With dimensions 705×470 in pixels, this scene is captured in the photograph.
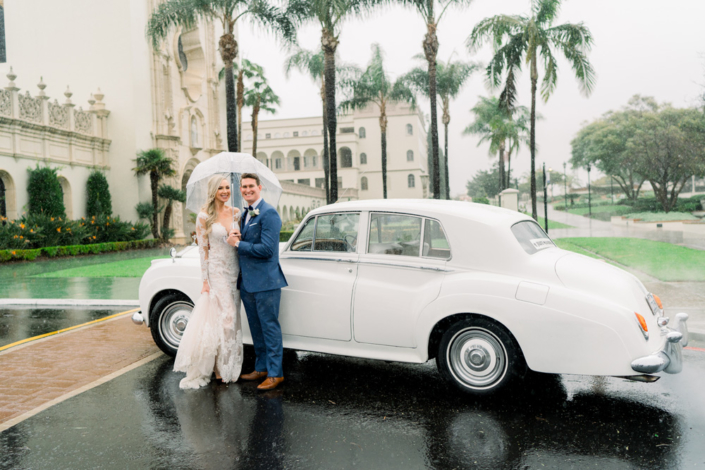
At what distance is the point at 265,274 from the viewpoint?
4645mm

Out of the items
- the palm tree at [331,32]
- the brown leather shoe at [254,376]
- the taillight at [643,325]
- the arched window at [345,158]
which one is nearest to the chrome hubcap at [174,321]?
the brown leather shoe at [254,376]

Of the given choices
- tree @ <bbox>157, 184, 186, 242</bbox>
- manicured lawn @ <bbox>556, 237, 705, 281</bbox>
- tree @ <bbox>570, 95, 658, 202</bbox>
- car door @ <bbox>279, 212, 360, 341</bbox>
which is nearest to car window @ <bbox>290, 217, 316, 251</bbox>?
car door @ <bbox>279, 212, 360, 341</bbox>

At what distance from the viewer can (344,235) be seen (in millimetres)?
4879

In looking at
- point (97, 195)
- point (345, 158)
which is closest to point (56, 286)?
point (97, 195)

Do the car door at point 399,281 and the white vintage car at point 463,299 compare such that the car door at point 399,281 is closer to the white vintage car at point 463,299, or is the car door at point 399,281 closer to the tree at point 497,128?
the white vintage car at point 463,299

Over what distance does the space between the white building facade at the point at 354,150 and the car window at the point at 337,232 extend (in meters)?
69.8

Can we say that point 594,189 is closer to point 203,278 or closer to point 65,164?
point 65,164

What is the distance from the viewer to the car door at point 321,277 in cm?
470

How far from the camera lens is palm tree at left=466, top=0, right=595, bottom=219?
20750 mm

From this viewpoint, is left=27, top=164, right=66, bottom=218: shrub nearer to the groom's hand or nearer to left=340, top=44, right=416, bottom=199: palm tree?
left=340, top=44, right=416, bottom=199: palm tree

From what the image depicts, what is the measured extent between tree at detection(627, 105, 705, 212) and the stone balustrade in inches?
1700

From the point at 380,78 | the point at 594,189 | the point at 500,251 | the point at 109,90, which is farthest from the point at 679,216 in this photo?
the point at 594,189

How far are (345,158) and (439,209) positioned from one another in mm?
73562

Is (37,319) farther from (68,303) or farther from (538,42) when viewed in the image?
(538,42)
